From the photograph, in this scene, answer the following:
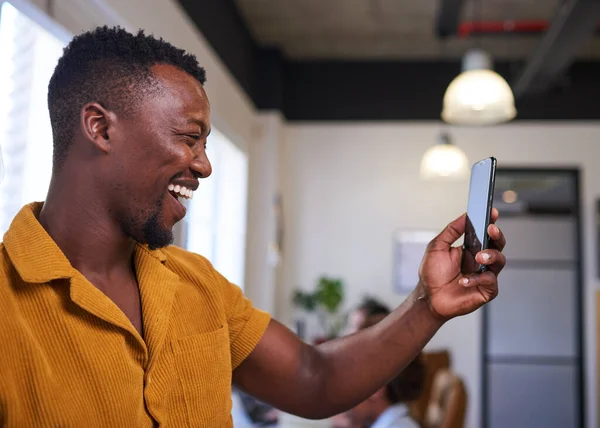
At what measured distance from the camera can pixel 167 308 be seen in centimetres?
99

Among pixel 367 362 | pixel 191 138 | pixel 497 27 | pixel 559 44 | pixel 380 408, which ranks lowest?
pixel 380 408

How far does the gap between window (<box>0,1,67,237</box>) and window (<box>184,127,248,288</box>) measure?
153cm

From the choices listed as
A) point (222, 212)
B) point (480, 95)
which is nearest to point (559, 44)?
point (480, 95)

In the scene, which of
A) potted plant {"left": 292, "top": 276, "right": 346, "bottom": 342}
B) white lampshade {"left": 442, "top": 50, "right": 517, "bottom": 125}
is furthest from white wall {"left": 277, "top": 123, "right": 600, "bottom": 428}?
white lampshade {"left": 442, "top": 50, "right": 517, "bottom": 125}

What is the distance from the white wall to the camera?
18.7ft

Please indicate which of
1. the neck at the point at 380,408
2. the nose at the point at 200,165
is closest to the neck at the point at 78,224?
the nose at the point at 200,165

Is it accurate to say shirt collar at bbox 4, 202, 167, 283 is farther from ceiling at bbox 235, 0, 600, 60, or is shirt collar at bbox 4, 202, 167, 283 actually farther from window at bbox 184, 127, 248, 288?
ceiling at bbox 235, 0, 600, 60

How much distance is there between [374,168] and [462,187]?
0.78 meters

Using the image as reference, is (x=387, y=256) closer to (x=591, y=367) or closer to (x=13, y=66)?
(x=591, y=367)

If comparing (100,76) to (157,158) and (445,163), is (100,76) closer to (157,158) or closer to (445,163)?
(157,158)

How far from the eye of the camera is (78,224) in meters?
0.93

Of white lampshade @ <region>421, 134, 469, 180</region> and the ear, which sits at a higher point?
white lampshade @ <region>421, 134, 469, 180</region>

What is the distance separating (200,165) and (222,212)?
12.1 feet

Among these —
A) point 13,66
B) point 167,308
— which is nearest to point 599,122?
point 13,66
